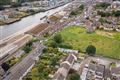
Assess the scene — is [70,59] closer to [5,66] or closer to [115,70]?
[115,70]

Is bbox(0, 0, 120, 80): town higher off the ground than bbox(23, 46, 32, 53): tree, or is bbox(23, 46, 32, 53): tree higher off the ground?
bbox(23, 46, 32, 53): tree

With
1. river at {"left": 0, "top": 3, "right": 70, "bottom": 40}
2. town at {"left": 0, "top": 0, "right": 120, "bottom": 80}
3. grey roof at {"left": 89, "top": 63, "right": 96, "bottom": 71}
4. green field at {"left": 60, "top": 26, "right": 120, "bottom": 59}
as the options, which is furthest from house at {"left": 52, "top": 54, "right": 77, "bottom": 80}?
river at {"left": 0, "top": 3, "right": 70, "bottom": 40}

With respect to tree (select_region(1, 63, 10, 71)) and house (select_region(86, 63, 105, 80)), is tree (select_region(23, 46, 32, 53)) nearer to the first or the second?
tree (select_region(1, 63, 10, 71))

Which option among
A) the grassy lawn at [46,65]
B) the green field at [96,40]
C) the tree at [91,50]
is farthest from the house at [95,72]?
the green field at [96,40]

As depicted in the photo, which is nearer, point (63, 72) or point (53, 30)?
point (63, 72)

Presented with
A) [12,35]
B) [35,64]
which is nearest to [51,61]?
[35,64]

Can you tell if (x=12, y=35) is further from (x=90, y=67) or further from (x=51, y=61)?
(x=90, y=67)

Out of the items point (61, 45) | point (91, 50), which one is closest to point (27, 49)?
point (61, 45)
